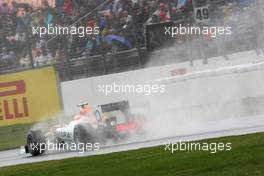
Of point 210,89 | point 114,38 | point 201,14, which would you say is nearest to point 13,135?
Answer: point 114,38

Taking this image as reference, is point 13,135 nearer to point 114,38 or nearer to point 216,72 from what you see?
point 114,38

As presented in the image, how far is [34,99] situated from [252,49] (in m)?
7.24

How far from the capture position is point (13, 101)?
22.5m

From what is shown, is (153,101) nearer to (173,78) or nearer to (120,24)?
(173,78)

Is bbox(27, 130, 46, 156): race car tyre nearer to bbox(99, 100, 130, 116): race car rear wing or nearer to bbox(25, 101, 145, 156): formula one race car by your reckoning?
bbox(25, 101, 145, 156): formula one race car

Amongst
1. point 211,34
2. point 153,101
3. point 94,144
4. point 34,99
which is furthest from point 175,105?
point 34,99

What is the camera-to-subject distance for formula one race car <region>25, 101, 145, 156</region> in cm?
1476

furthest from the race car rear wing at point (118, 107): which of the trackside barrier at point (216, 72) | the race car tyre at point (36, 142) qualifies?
the trackside barrier at point (216, 72)

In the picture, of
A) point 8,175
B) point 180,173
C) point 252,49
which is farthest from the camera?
point 252,49

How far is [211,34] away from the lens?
20.0 m

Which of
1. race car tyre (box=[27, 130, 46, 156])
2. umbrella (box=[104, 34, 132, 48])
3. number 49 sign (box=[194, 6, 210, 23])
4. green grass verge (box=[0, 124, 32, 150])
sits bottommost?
green grass verge (box=[0, 124, 32, 150])

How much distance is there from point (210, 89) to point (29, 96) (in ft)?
21.2

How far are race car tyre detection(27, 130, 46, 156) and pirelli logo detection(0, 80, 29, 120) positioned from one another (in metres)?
6.59

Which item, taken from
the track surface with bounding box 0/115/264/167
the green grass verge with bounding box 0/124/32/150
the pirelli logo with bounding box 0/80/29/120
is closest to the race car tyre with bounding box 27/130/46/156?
the track surface with bounding box 0/115/264/167
